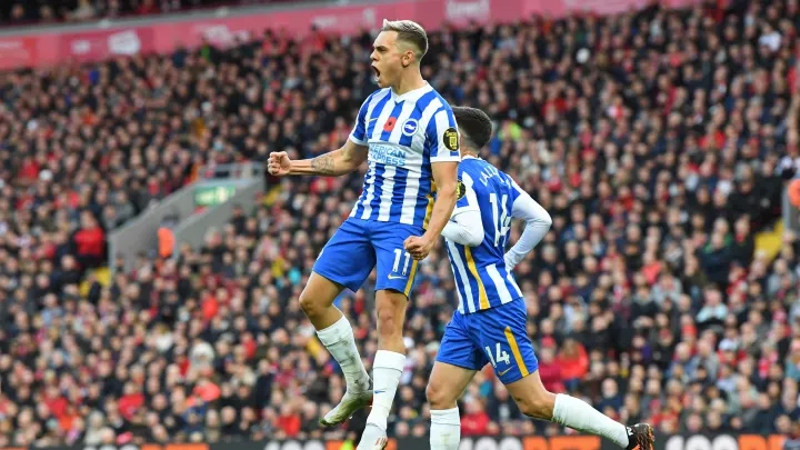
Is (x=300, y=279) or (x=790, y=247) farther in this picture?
(x=300, y=279)

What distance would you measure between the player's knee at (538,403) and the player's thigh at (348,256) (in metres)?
1.42

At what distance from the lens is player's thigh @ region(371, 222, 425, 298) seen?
30.5 ft

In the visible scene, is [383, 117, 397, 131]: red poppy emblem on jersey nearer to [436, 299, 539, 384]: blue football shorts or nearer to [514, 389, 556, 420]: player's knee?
[436, 299, 539, 384]: blue football shorts

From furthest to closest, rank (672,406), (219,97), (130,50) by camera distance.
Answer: (130,50) < (219,97) < (672,406)

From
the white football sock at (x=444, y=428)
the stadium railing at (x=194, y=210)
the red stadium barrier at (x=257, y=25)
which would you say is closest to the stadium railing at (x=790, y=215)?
the red stadium barrier at (x=257, y=25)

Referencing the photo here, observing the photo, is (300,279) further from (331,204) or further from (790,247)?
(790,247)

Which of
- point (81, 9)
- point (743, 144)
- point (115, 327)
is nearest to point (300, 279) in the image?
point (115, 327)

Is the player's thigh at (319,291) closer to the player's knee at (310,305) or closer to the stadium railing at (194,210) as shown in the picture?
the player's knee at (310,305)

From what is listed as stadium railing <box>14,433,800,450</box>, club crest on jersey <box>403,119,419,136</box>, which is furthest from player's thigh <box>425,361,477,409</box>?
stadium railing <box>14,433,800,450</box>

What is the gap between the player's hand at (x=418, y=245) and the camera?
29.1ft

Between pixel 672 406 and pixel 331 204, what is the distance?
7714 mm

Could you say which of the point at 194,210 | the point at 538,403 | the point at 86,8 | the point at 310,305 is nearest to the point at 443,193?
the point at 310,305

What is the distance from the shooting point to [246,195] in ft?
88.1

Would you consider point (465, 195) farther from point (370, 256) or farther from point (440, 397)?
point (440, 397)
